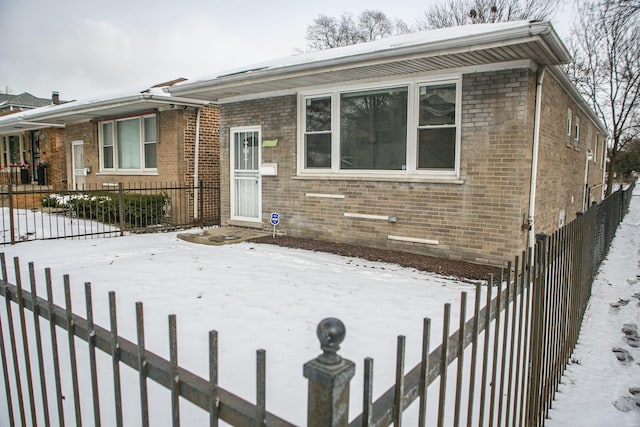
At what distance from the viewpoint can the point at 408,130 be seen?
7512mm

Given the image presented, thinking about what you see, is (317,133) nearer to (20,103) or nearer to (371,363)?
(371,363)

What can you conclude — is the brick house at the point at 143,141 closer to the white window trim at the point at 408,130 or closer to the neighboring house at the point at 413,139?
the neighboring house at the point at 413,139

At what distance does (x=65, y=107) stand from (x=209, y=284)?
11.1 meters

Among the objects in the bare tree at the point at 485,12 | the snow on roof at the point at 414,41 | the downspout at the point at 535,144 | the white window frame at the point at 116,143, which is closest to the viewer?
the snow on roof at the point at 414,41

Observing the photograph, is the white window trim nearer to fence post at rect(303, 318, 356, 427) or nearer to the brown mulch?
the brown mulch

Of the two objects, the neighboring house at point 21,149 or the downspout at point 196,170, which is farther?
the neighboring house at point 21,149

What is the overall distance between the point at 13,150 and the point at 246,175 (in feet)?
60.1

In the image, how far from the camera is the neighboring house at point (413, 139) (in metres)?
6.45

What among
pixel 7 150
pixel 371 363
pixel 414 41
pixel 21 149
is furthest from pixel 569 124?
pixel 7 150

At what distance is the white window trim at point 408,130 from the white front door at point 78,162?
10629 millimetres

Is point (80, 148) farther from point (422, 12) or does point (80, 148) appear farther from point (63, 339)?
point (422, 12)

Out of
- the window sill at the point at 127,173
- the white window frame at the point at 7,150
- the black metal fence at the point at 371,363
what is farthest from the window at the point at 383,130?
the white window frame at the point at 7,150

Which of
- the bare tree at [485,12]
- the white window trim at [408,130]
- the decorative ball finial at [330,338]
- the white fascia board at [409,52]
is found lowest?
the decorative ball finial at [330,338]

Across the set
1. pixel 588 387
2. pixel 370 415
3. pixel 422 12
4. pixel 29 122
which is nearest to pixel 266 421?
pixel 370 415
